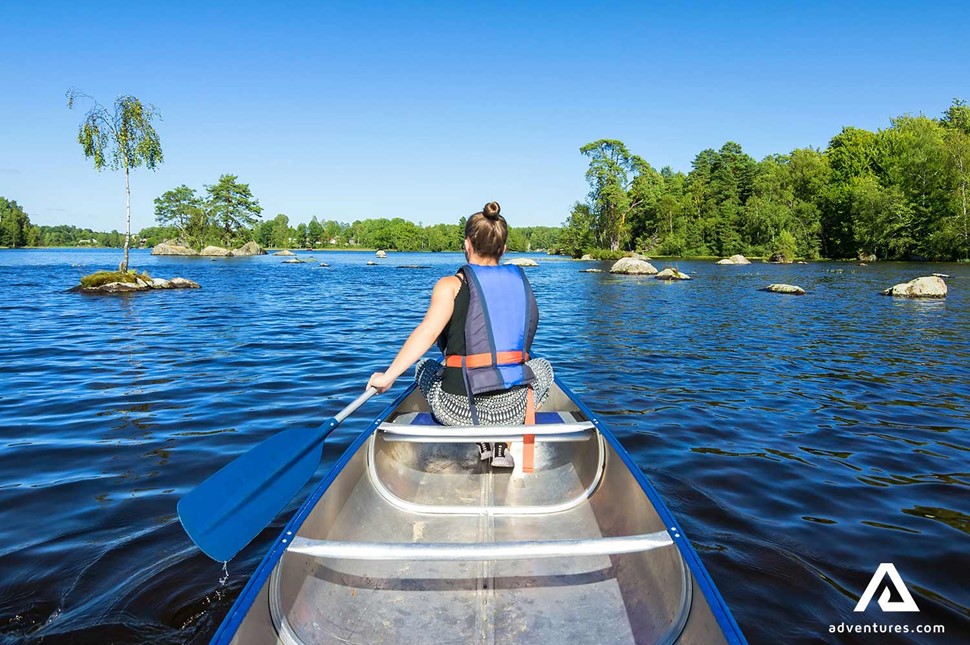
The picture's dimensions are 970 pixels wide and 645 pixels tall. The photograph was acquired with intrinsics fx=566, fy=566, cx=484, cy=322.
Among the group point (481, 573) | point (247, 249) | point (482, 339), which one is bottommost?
point (481, 573)

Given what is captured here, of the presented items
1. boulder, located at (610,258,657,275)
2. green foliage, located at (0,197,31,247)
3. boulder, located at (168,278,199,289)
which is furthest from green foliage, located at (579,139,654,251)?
green foliage, located at (0,197,31,247)

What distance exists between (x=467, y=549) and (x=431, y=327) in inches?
58.7

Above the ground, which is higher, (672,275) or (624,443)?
(672,275)

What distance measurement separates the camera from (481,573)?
2.86 meters

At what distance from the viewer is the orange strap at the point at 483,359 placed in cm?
377

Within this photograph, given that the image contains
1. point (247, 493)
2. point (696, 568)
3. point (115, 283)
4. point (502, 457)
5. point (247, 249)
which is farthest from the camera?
point (247, 249)

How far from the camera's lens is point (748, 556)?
12.2ft

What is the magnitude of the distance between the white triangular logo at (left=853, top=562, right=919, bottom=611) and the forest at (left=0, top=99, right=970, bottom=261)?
52.8 m

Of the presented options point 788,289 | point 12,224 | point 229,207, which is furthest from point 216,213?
point 788,289

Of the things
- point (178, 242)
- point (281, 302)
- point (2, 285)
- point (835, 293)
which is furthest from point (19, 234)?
point (835, 293)

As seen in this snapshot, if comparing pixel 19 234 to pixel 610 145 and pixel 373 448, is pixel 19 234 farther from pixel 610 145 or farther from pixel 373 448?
pixel 373 448

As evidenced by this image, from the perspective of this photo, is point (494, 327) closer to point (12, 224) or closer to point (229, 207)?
point (229, 207)

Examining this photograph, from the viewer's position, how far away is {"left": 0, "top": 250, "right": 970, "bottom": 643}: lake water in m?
3.27

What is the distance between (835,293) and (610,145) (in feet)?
155
